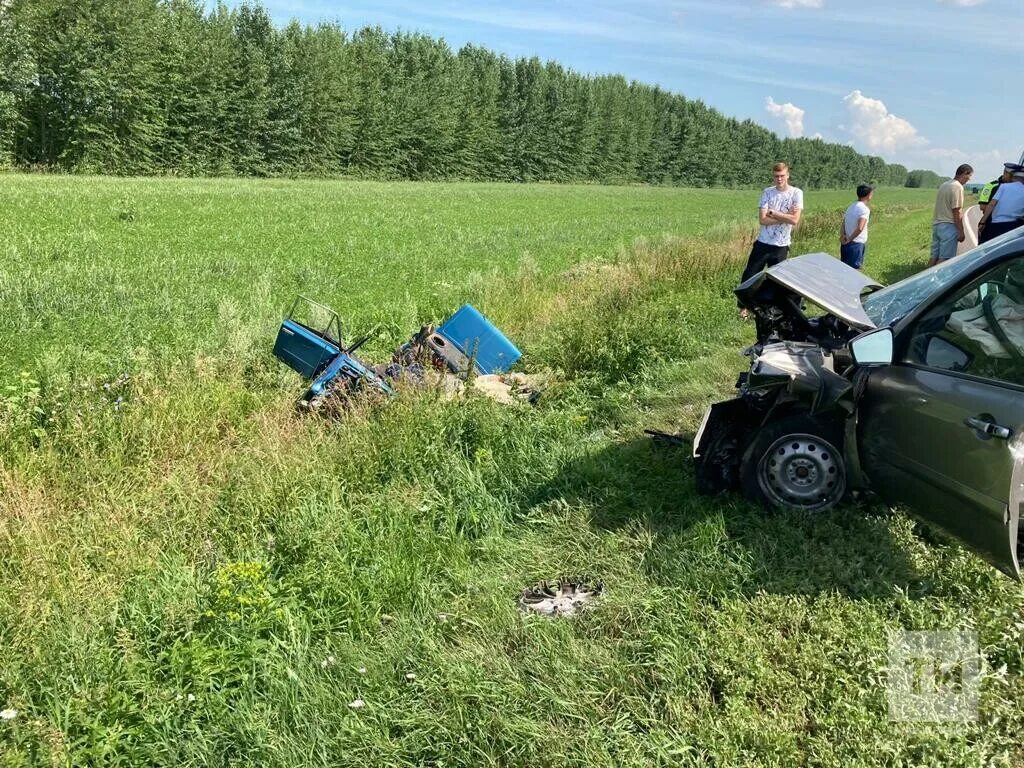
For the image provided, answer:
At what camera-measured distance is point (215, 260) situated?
41.2 ft

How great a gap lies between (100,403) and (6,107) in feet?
142

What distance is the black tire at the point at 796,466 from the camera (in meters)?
3.97

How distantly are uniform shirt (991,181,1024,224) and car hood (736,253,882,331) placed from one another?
5350 millimetres

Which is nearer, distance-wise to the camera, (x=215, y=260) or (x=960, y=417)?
(x=960, y=417)

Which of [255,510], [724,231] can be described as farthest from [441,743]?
[724,231]

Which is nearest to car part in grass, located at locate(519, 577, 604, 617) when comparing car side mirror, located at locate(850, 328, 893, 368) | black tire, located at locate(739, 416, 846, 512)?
black tire, located at locate(739, 416, 846, 512)

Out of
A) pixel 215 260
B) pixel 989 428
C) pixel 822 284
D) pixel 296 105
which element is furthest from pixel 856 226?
pixel 296 105

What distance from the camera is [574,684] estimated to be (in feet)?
9.34

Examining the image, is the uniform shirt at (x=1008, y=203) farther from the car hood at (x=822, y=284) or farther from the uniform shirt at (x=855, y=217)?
the car hood at (x=822, y=284)

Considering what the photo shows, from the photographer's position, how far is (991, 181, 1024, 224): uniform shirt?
8.73m

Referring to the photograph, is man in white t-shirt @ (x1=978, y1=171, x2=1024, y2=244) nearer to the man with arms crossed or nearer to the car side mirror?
the man with arms crossed

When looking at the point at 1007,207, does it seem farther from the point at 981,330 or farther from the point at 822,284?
the point at 981,330

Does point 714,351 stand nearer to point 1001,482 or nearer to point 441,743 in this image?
point 1001,482

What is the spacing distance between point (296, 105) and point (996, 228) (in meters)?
53.8
